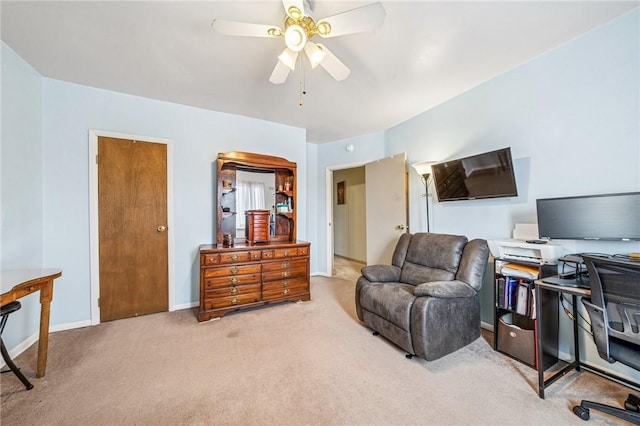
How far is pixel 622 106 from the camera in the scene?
1725 mm

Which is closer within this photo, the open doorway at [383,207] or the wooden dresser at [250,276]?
the wooden dresser at [250,276]

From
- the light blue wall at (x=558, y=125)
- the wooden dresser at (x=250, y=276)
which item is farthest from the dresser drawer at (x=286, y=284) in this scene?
the light blue wall at (x=558, y=125)

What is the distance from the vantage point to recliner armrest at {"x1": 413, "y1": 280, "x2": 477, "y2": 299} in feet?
6.28

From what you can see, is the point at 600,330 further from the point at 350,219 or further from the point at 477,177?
the point at 350,219

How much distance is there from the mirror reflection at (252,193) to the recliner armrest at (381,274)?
173cm

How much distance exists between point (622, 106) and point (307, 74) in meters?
2.45

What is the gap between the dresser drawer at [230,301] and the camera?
2666 mm

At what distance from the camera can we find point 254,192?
345cm

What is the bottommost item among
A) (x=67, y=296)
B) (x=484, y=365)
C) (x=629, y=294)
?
(x=484, y=365)

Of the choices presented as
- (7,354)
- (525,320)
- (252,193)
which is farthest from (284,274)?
(525,320)

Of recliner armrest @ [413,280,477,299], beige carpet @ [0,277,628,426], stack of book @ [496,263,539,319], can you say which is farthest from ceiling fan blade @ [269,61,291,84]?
stack of book @ [496,263,539,319]

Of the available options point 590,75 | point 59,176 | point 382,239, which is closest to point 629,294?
point 590,75

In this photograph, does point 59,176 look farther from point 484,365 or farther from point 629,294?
point 629,294

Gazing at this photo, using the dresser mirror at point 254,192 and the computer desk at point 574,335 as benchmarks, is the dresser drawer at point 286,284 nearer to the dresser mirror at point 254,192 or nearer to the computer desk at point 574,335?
the dresser mirror at point 254,192
